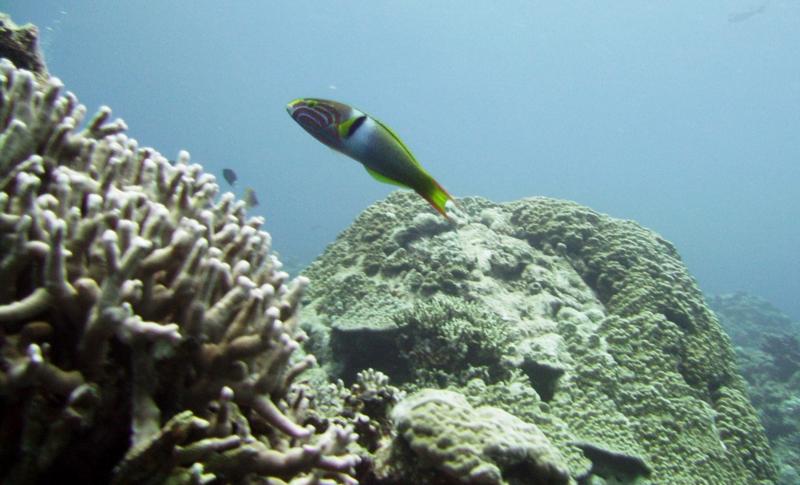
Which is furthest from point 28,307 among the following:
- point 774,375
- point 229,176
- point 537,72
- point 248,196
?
point 537,72

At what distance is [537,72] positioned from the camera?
6801 inches

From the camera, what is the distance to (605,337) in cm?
620

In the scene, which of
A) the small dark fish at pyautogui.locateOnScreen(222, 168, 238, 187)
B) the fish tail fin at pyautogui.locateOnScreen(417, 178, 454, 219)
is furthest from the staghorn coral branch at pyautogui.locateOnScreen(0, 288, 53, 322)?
the small dark fish at pyautogui.locateOnScreen(222, 168, 238, 187)

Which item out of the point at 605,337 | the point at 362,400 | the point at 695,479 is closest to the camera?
the point at 362,400

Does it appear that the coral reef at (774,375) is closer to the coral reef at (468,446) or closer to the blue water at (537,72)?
the coral reef at (468,446)

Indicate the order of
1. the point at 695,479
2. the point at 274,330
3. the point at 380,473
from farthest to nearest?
1. the point at 695,479
2. the point at 380,473
3. the point at 274,330

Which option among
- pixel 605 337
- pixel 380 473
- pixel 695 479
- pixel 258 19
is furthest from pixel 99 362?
pixel 258 19

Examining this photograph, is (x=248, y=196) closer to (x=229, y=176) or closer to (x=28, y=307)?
(x=28, y=307)

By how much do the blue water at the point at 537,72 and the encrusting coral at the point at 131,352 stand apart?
97.2 m

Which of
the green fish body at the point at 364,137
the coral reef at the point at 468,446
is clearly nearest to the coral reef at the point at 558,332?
the coral reef at the point at 468,446

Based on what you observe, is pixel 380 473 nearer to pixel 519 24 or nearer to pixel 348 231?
pixel 348 231

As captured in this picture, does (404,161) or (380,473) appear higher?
Answer: (404,161)

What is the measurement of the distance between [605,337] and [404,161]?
509 centimetres

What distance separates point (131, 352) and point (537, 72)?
190462 mm
